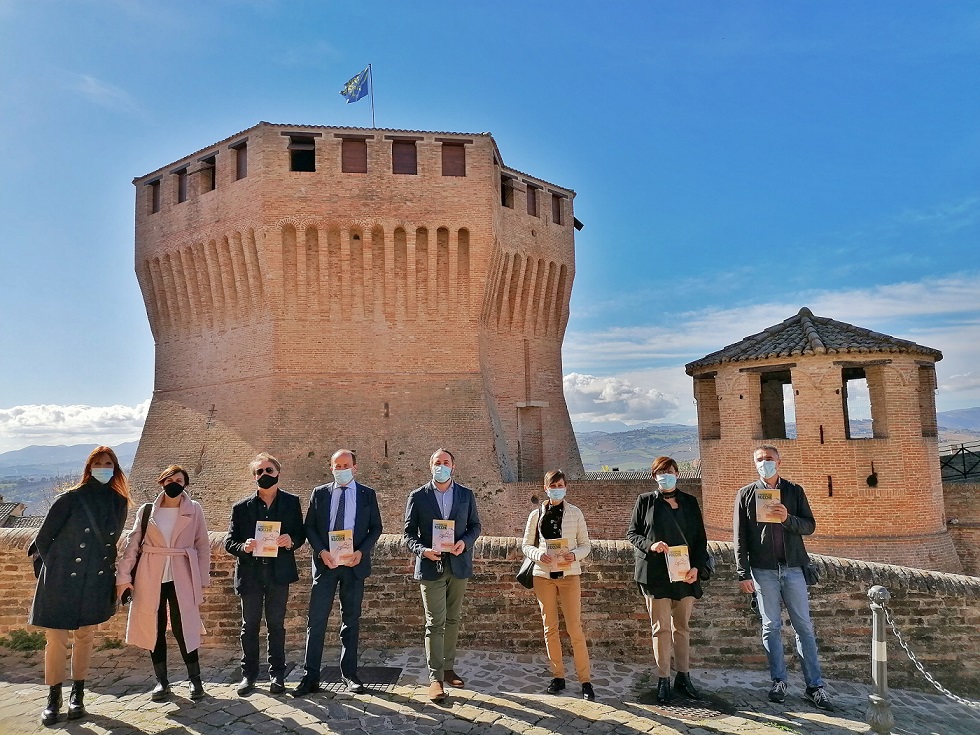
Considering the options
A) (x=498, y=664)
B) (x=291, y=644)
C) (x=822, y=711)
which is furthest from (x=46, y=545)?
(x=822, y=711)

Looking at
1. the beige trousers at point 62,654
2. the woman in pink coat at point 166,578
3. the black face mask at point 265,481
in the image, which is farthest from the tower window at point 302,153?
the beige trousers at point 62,654

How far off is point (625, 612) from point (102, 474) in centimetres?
468

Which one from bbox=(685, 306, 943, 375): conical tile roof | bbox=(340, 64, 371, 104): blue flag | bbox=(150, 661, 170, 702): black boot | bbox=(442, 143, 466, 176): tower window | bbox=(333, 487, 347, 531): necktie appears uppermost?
bbox=(340, 64, 371, 104): blue flag

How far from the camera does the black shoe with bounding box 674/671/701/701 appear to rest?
5.03 metres

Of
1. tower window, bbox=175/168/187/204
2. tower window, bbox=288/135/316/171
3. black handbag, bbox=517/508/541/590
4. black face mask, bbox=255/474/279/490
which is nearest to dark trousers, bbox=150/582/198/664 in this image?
black face mask, bbox=255/474/279/490

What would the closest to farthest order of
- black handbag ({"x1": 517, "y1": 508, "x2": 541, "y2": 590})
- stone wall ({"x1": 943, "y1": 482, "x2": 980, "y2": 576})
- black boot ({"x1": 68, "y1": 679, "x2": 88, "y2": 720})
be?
1. black boot ({"x1": 68, "y1": 679, "x2": 88, "y2": 720})
2. black handbag ({"x1": 517, "y1": 508, "x2": 541, "y2": 590})
3. stone wall ({"x1": 943, "y1": 482, "x2": 980, "y2": 576})

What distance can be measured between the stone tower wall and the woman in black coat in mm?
10655

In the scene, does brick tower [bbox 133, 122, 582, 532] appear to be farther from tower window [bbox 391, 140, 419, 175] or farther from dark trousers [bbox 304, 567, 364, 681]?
dark trousers [bbox 304, 567, 364, 681]

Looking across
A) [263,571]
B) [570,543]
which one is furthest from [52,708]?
[570,543]

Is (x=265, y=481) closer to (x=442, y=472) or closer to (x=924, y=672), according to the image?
(x=442, y=472)

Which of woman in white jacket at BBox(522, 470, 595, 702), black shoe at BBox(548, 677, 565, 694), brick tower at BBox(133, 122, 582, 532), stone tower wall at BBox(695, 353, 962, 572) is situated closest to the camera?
woman in white jacket at BBox(522, 470, 595, 702)

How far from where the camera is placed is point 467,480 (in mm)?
15625

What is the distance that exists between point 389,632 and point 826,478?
8947mm

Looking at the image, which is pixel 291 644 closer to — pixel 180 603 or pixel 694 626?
pixel 180 603
